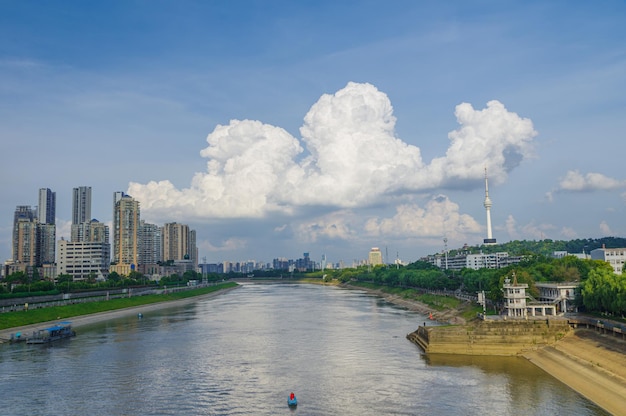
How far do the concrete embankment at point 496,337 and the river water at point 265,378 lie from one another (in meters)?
2.58

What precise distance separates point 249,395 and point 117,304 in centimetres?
10596

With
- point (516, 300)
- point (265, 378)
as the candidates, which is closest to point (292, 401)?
point (265, 378)

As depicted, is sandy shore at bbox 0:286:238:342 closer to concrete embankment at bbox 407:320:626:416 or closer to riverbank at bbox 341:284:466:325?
concrete embankment at bbox 407:320:626:416

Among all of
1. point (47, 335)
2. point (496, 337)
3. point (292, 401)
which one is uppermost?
point (496, 337)

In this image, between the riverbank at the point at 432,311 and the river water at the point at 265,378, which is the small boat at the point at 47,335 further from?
the riverbank at the point at 432,311

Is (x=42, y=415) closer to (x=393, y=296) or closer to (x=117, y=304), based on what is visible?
(x=117, y=304)

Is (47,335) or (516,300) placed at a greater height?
(516,300)

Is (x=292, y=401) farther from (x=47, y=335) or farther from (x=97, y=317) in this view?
(x=97, y=317)

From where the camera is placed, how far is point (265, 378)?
5841cm

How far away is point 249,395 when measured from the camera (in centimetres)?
5141

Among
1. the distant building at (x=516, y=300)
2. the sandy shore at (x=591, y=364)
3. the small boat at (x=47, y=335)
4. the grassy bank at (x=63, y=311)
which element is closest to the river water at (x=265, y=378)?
the sandy shore at (x=591, y=364)

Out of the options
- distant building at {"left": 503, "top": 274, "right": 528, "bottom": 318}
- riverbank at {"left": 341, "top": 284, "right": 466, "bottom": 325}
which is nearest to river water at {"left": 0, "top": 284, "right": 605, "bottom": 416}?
distant building at {"left": 503, "top": 274, "right": 528, "bottom": 318}

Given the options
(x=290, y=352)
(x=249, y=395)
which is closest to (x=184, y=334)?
(x=290, y=352)

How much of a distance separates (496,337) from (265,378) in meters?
34.0
